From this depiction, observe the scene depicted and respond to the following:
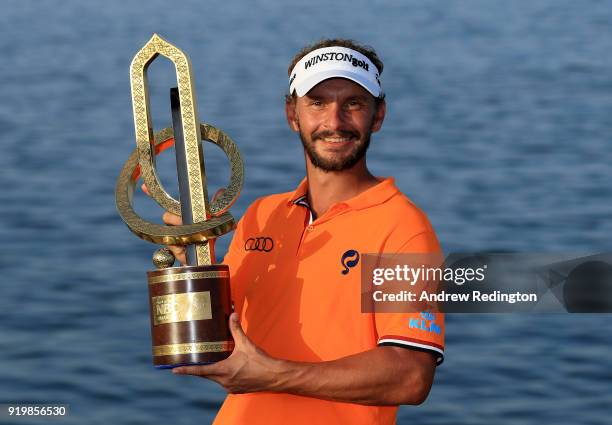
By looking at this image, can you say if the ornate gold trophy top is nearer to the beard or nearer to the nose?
the beard

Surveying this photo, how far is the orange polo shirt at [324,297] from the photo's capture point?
21.6 ft

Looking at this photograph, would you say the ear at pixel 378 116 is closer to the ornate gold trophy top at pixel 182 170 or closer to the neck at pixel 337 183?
the neck at pixel 337 183

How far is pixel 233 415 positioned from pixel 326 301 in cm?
61

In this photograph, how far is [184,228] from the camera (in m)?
6.71

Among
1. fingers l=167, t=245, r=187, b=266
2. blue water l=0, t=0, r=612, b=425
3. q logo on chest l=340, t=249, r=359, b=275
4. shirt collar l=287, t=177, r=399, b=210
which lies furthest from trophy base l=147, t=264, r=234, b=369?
blue water l=0, t=0, r=612, b=425

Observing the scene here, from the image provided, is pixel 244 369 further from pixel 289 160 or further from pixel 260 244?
pixel 289 160

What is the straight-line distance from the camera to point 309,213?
22.9 ft

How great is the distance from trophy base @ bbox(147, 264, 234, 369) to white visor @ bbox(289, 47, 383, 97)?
0.85 metres

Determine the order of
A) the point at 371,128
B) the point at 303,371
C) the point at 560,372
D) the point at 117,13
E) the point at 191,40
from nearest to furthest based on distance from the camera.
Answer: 1. the point at 303,371
2. the point at 371,128
3. the point at 560,372
4. the point at 191,40
5. the point at 117,13

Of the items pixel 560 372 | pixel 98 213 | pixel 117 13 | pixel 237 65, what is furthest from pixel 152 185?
pixel 117 13

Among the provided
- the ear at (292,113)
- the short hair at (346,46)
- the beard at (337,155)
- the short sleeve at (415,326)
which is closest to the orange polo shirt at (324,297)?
the short sleeve at (415,326)

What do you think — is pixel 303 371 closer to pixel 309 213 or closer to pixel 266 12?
pixel 309 213

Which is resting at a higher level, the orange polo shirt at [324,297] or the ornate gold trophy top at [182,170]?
the ornate gold trophy top at [182,170]

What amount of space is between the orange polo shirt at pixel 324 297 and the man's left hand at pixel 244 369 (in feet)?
0.96
